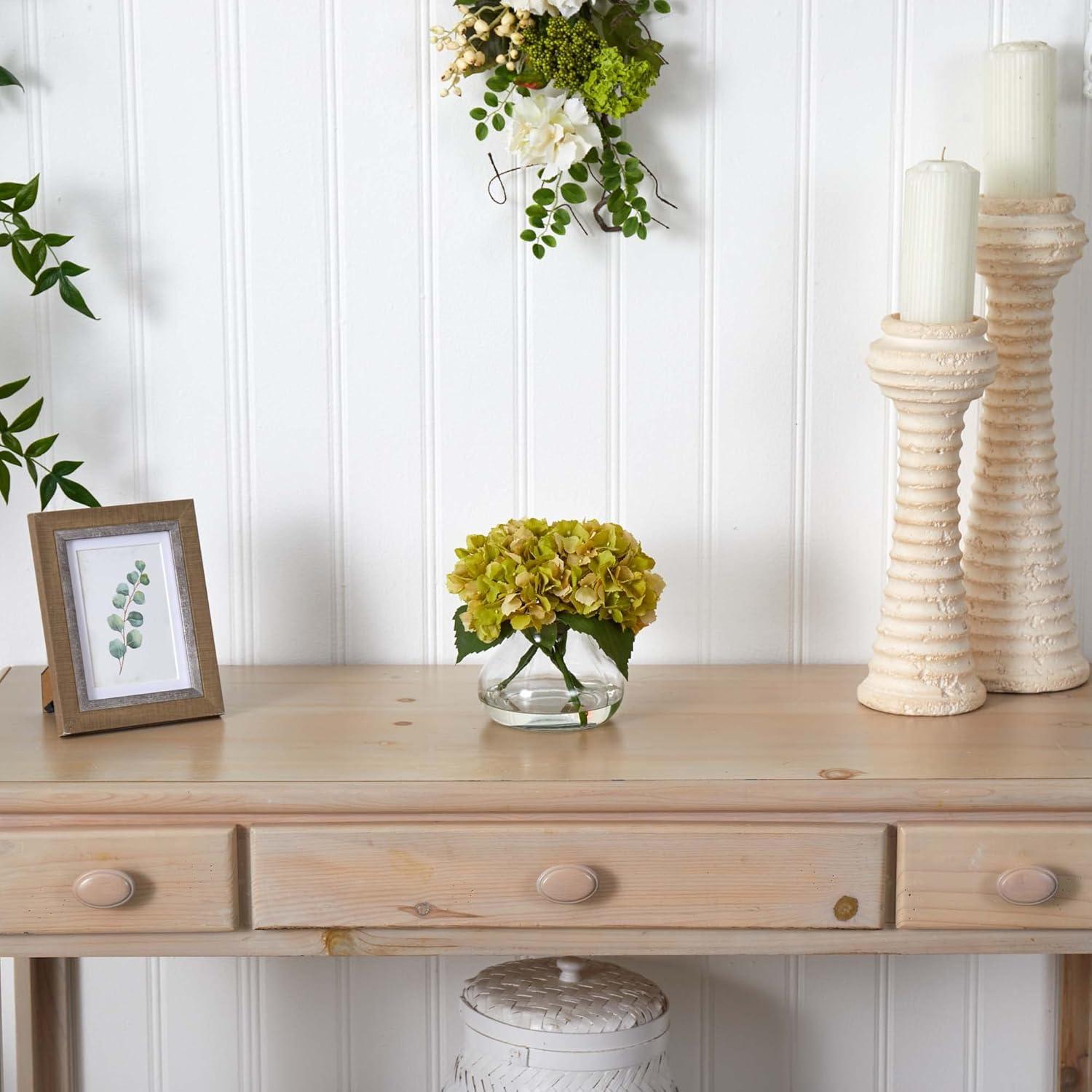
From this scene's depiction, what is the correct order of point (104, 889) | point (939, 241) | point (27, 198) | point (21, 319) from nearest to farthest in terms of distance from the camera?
point (104, 889), point (939, 241), point (27, 198), point (21, 319)

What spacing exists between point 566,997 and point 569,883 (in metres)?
0.28

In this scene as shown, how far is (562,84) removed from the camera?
1353mm

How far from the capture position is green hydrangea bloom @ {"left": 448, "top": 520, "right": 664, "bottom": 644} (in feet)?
3.95

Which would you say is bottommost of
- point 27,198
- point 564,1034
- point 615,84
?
point 564,1034

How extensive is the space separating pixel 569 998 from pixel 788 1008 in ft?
1.17

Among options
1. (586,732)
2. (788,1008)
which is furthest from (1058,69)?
(788,1008)

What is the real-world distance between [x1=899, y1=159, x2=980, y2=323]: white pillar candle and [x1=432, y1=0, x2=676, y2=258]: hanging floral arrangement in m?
0.29

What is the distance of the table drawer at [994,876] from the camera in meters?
1.11

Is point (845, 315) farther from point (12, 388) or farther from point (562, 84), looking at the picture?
point (12, 388)

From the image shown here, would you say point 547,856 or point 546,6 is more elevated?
point 546,6

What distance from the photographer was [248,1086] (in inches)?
61.2

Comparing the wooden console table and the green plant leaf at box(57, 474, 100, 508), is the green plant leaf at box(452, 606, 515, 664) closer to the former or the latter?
the wooden console table

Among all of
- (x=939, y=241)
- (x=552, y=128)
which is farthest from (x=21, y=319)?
(x=939, y=241)

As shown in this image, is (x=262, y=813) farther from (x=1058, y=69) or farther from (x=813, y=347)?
(x=1058, y=69)
